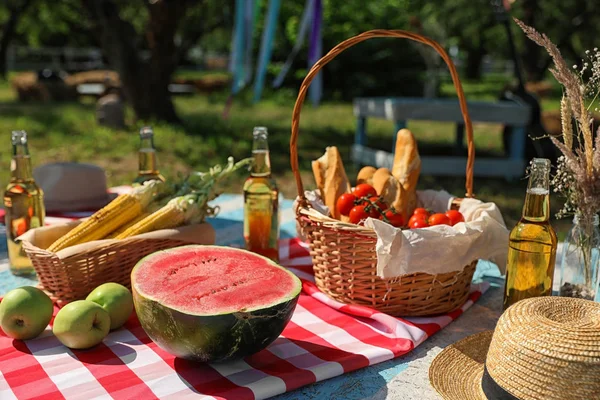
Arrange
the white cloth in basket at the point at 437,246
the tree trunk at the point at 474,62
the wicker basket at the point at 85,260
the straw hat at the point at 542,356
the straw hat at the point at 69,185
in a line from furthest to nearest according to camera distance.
Answer: the tree trunk at the point at 474,62 < the straw hat at the point at 69,185 < the wicker basket at the point at 85,260 < the white cloth in basket at the point at 437,246 < the straw hat at the point at 542,356

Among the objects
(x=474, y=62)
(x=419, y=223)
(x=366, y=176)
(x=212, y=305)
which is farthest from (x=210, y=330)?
(x=474, y=62)

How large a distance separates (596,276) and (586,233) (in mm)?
131

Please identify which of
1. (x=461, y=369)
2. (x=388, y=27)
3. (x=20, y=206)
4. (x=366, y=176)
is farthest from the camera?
(x=388, y=27)

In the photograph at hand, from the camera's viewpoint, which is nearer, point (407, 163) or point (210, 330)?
point (210, 330)

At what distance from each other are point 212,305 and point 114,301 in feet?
1.24

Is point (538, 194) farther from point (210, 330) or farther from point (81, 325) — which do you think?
point (81, 325)

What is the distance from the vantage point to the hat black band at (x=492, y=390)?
1.18m

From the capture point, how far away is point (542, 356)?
1.12m

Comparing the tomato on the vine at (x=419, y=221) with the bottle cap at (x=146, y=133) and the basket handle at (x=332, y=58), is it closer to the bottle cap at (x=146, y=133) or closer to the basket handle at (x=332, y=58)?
the basket handle at (x=332, y=58)

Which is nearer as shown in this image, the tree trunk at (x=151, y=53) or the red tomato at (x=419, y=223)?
the red tomato at (x=419, y=223)

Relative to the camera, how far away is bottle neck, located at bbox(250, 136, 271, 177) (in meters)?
1.96

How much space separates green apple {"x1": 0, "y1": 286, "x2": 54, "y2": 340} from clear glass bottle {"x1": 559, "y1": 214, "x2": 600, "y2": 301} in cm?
135

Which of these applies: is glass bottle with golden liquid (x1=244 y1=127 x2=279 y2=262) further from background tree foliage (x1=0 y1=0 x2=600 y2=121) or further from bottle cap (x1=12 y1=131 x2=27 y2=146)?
background tree foliage (x1=0 y1=0 x2=600 y2=121)

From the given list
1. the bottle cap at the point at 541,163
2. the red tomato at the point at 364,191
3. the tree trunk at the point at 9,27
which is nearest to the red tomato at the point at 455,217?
the red tomato at the point at 364,191
